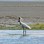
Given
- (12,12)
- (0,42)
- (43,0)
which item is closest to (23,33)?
(0,42)

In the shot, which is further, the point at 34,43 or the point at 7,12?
the point at 7,12

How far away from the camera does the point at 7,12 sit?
51.9 feet

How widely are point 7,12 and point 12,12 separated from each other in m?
0.35

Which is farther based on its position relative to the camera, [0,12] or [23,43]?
[0,12]

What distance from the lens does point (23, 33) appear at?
314 inches

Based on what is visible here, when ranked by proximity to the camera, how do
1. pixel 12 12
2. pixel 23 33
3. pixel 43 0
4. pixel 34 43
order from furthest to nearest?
1. pixel 43 0
2. pixel 12 12
3. pixel 23 33
4. pixel 34 43

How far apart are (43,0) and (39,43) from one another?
66.1 feet

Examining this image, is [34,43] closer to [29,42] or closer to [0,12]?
[29,42]

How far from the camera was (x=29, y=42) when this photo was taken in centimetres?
609

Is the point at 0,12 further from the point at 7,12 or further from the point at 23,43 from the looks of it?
the point at 23,43

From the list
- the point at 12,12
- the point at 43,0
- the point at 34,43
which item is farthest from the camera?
the point at 43,0

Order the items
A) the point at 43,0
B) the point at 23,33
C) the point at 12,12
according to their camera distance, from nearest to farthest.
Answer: the point at 23,33 < the point at 12,12 < the point at 43,0

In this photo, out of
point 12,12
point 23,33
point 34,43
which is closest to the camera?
point 34,43

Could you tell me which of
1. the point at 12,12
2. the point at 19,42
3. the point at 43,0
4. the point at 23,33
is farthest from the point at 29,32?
the point at 43,0
